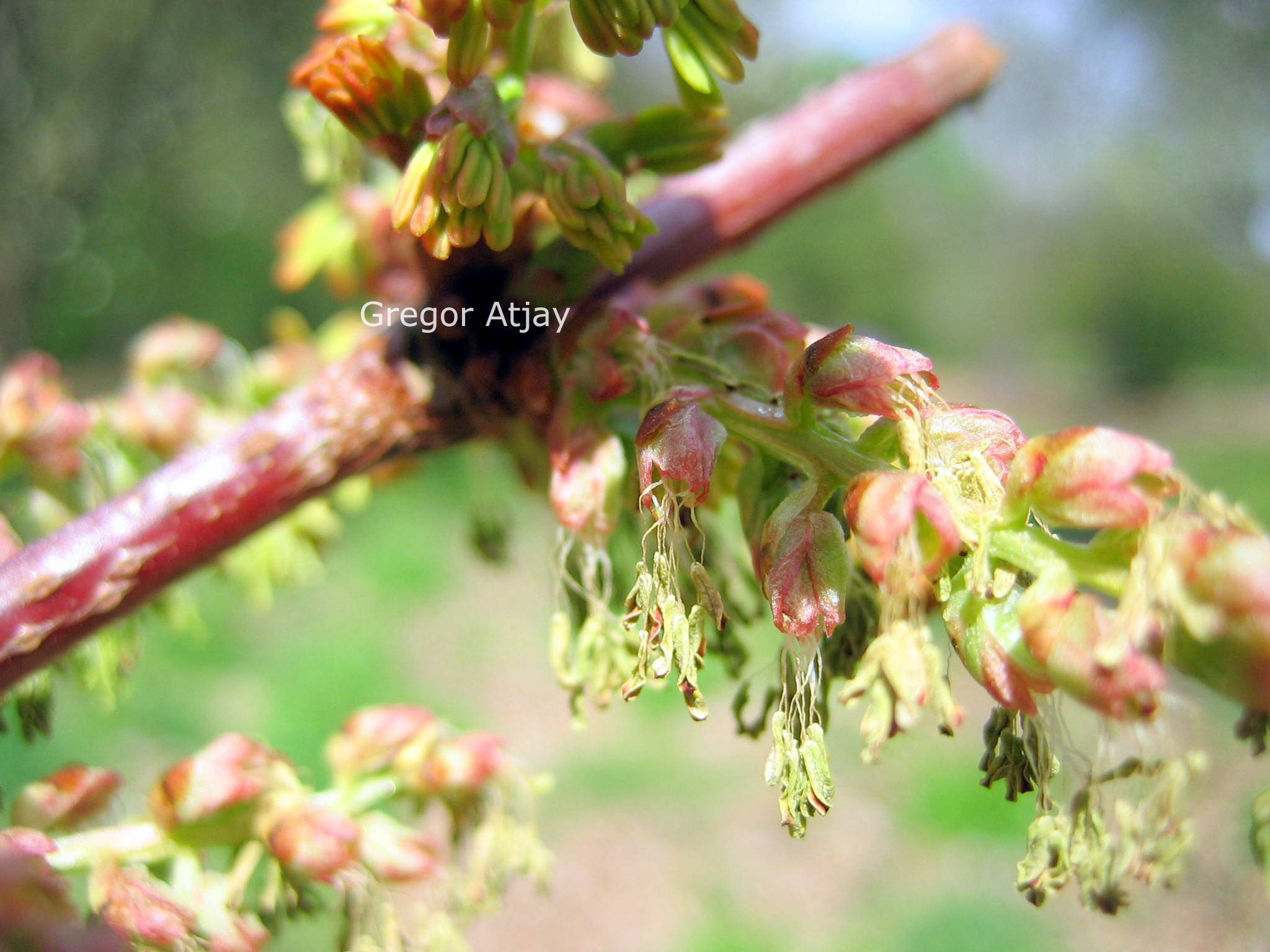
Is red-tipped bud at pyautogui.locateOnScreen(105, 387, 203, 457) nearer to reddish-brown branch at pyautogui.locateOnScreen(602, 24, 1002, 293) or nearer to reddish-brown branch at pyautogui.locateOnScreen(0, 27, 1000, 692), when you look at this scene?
reddish-brown branch at pyautogui.locateOnScreen(0, 27, 1000, 692)

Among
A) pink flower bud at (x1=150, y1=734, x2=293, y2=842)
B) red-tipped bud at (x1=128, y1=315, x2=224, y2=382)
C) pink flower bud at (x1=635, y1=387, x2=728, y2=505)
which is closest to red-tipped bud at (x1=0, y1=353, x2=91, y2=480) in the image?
red-tipped bud at (x1=128, y1=315, x2=224, y2=382)

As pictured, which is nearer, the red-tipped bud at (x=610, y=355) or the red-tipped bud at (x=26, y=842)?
the red-tipped bud at (x=26, y=842)

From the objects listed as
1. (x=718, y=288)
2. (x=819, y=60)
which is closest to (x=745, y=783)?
(x=718, y=288)

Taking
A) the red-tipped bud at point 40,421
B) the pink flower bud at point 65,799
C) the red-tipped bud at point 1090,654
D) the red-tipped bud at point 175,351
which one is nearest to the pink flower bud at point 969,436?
the red-tipped bud at point 1090,654

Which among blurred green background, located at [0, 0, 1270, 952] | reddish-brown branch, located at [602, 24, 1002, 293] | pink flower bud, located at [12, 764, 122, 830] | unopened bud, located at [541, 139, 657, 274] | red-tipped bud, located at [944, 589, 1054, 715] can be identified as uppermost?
unopened bud, located at [541, 139, 657, 274]

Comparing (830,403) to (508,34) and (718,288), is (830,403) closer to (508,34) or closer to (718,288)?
(718,288)

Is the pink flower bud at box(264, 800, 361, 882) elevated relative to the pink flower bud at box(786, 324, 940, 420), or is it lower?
lower

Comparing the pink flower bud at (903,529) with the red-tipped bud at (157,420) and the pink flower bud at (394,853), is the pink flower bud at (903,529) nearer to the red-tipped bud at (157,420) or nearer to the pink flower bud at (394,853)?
the pink flower bud at (394,853)
